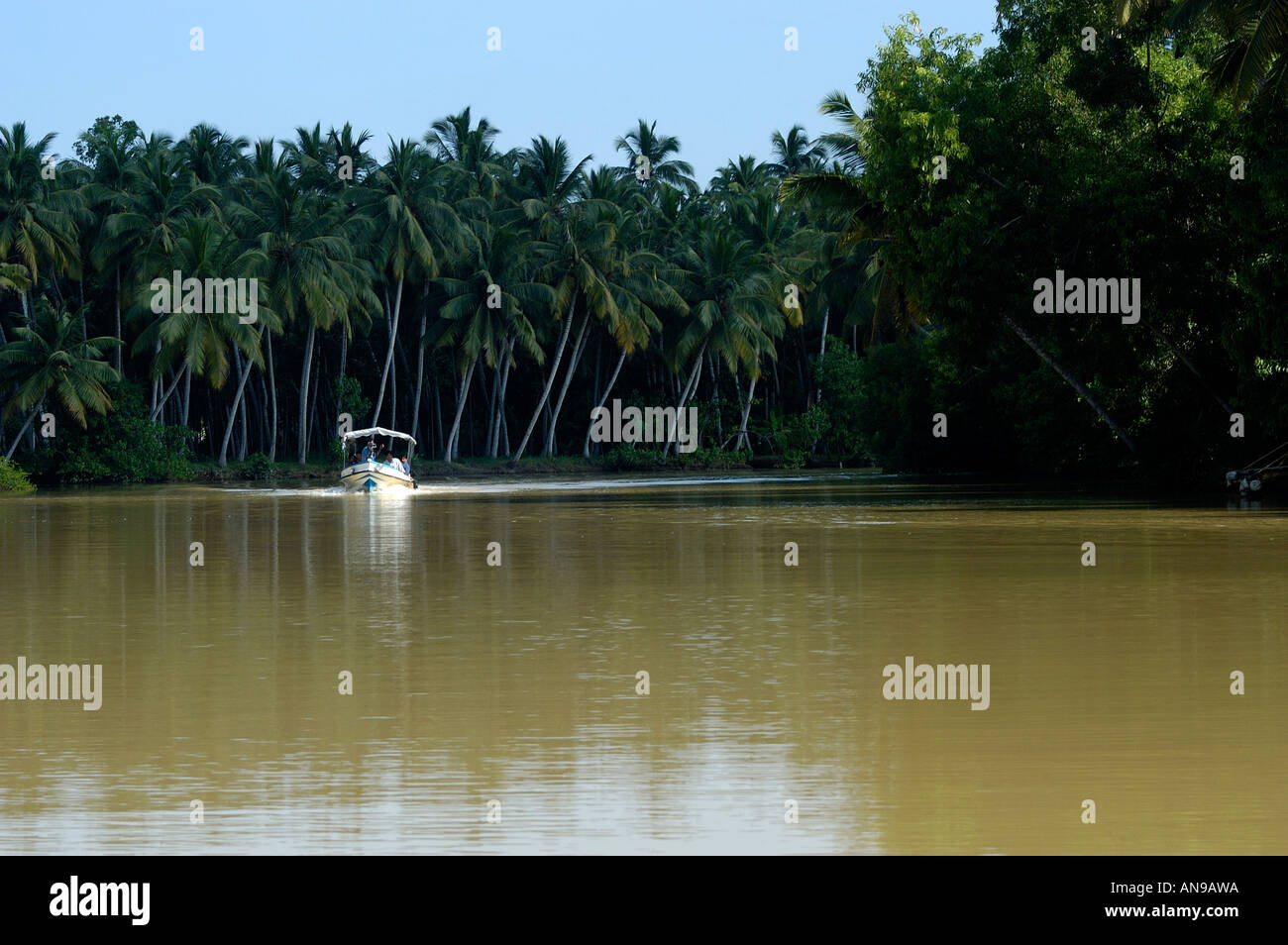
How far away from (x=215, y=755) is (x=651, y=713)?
255 cm

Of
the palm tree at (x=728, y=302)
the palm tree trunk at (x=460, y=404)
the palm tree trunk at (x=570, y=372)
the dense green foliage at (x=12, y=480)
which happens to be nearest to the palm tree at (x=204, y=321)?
the dense green foliage at (x=12, y=480)

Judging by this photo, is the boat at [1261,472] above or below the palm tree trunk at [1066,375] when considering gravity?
below

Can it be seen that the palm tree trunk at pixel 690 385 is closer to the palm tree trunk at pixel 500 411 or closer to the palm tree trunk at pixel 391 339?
the palm tree trunk at pixel 500 411

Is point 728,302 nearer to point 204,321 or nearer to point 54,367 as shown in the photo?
point 204,321

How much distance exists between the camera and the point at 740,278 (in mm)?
79062

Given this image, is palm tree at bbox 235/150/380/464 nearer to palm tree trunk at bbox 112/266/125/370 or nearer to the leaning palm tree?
palm tree trunk at bbox 112/266/125/370

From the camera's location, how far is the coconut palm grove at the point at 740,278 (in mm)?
35781

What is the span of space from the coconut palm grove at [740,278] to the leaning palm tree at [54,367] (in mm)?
125

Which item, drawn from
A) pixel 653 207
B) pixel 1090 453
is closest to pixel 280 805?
pixel 1090 453

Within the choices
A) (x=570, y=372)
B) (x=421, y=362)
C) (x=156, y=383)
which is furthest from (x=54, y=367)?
(x=570, y=372)

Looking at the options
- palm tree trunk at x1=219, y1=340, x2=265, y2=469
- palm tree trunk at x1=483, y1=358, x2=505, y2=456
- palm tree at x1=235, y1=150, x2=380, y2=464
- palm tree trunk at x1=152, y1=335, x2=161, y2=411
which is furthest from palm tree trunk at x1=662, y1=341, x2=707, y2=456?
palm tree trunk at x1=152, y1=335, x2=161, y2=411
